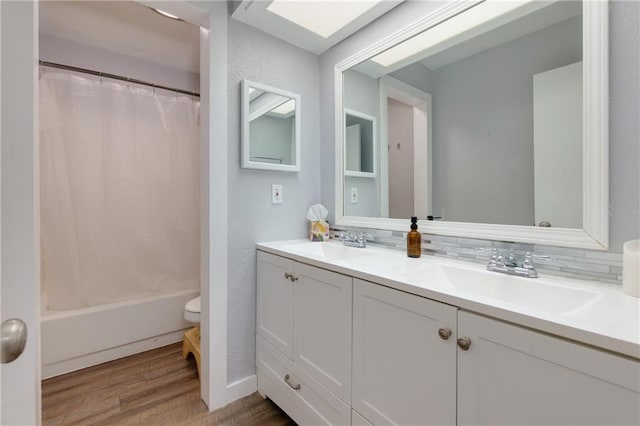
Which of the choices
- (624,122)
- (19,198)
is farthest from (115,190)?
(624,122)

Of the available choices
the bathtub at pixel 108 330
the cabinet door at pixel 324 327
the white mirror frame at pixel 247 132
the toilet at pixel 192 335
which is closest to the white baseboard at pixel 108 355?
the bathtub at pixel 108 330

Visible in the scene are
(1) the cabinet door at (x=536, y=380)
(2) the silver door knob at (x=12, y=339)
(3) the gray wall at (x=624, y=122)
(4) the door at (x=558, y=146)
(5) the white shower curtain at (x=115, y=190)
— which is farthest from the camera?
(5) the white shower curtain at (x=115, y=190)

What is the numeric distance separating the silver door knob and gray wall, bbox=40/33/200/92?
8.28ft

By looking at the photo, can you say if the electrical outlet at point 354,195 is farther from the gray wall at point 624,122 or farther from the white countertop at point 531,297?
the gray wall at point 624,122

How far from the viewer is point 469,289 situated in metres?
1.10

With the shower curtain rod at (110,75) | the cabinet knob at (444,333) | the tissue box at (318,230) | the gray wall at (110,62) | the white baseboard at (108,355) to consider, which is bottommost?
the white baseboard at (108,355)

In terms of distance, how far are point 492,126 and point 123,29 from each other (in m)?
2.44

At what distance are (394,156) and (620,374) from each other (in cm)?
128

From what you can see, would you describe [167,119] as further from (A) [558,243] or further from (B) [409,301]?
(A) [558,243]

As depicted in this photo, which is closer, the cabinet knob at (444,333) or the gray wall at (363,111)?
the cabinet knob at (444,333)

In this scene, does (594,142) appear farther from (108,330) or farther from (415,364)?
(108,330)

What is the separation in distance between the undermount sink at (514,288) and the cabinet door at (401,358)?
13 centimetres

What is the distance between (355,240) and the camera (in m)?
1.67

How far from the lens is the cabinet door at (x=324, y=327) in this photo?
1.12 m
